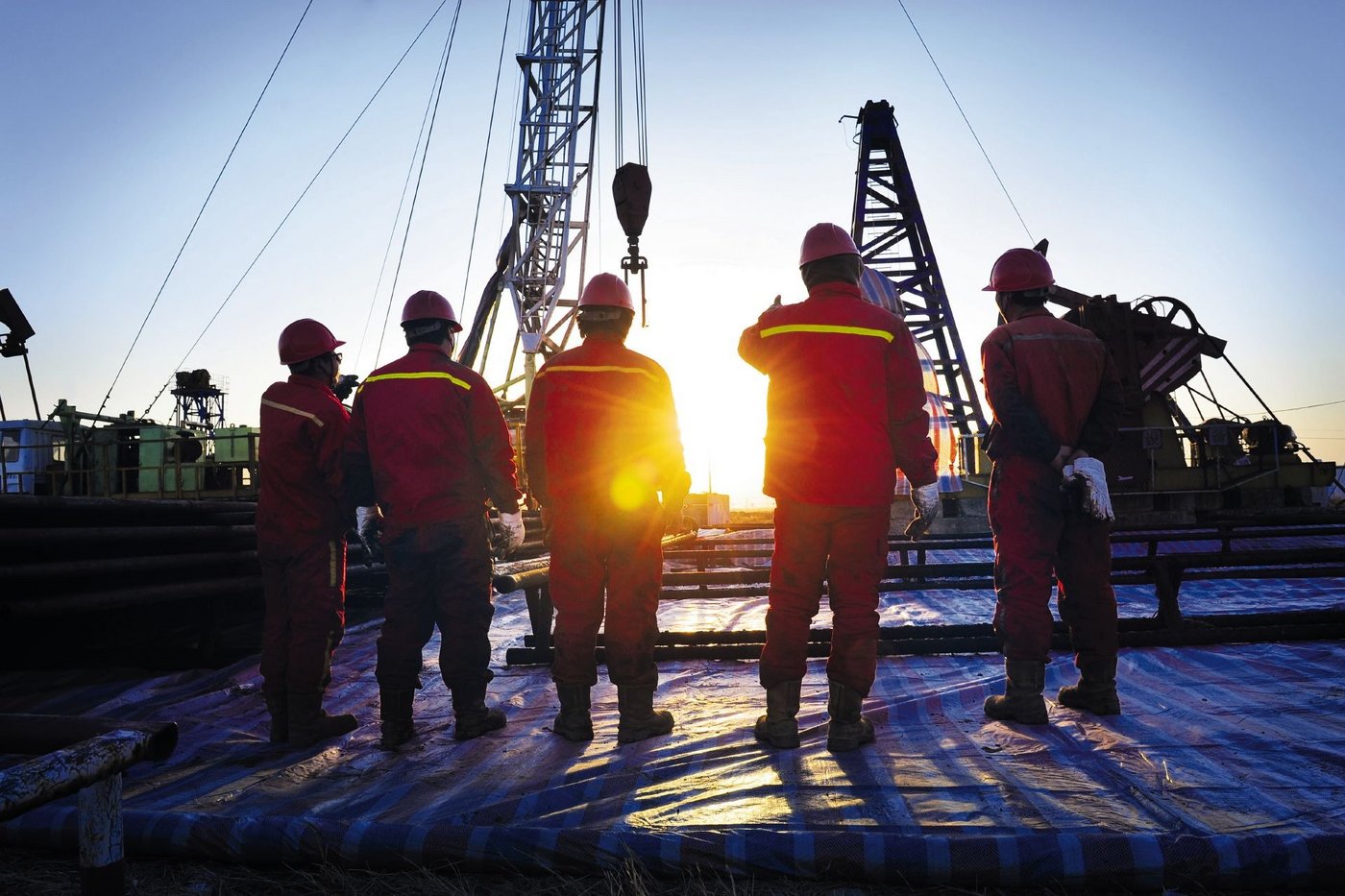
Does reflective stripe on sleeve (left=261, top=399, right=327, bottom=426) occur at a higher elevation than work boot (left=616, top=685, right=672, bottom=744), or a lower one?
higher

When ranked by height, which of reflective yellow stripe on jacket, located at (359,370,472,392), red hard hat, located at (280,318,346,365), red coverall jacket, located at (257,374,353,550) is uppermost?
red hard hat, located at (280,318,346,365)

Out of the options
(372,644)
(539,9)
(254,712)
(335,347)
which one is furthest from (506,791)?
(539,9)

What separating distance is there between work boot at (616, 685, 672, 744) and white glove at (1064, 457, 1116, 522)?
1768 mm

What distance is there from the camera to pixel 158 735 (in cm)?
127

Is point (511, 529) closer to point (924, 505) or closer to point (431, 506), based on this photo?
point (431, 506)

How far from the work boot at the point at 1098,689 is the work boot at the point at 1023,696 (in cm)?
22

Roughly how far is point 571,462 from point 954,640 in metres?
2.30

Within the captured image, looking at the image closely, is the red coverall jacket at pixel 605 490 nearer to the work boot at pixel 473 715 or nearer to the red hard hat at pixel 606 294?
the red hard hat at pixel 606 294

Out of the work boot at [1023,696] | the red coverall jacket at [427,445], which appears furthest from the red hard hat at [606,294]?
the work boot at [1023,696]

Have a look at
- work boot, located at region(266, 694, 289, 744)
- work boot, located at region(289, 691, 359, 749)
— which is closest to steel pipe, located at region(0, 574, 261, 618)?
work boot, located at region(266, 694, 289, 744)

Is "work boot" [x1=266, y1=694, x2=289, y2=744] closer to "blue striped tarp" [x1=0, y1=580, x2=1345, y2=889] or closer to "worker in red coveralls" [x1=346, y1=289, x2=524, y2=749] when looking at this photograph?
"blue striped tarp" [x1=0, y1=580, x2=1345, y2=889]

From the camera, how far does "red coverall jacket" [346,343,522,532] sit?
10.7ft

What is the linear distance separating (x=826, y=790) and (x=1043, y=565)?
4.51ft

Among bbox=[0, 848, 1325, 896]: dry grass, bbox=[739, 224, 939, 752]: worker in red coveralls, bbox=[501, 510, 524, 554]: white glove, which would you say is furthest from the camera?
bbox=[501, 510, 524, 554]: white glove
